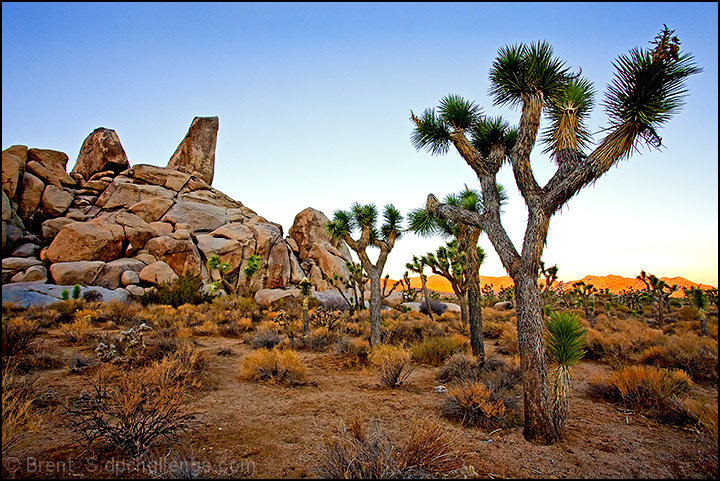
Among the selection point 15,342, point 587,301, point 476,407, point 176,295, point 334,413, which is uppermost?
point 587,301

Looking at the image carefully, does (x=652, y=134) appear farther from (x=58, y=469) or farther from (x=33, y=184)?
(x=33, y=184)

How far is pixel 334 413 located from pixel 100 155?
4730cm

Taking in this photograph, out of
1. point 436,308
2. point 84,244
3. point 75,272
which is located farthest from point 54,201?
point 436,308

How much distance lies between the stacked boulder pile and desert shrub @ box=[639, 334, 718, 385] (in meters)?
25.3

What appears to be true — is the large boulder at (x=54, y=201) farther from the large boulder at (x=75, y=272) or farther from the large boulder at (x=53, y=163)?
the large boulder at (x=75, y=272)

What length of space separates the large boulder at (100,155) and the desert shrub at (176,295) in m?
24.7

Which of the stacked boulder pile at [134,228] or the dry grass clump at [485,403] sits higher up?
the stacked boulder pile at [134,228]

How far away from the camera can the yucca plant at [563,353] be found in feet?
18.6

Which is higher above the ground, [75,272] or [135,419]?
[75,272]

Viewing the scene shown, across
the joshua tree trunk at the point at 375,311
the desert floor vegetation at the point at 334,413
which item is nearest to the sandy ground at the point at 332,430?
the desert floor vegetation at the point at 334,413

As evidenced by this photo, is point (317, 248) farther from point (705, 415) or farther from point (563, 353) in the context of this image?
point (705, 415)

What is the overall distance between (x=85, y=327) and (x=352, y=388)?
9.69 metres

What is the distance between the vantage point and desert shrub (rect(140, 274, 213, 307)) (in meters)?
23.5

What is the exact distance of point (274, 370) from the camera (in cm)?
869
